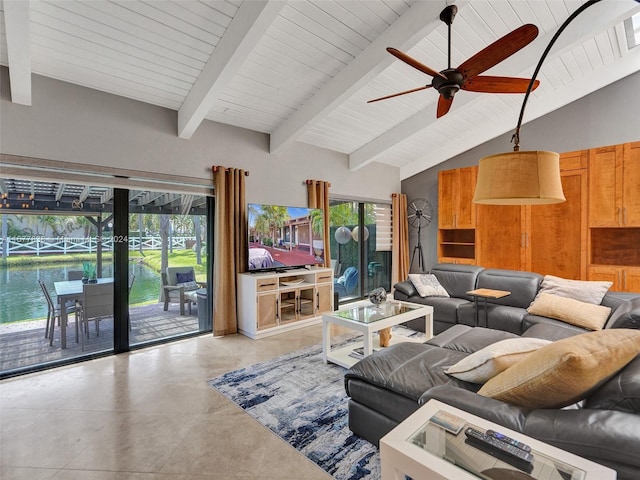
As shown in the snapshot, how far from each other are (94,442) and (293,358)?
1777 mm

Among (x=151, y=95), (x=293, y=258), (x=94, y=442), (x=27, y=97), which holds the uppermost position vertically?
(x=151, y=95)

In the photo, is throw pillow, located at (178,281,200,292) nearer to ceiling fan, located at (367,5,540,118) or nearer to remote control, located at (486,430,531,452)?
ceiling fan, located at (367,5,540,118)

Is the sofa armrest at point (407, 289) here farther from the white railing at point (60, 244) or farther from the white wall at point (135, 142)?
the white railing at point (60, 244)

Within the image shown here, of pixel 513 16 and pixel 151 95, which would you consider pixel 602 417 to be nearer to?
pixel 513 16

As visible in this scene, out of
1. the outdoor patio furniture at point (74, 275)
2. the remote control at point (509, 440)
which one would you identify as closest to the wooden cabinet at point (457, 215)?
the remote control at point (509, 440)

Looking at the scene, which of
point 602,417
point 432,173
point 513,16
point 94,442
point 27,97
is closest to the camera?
point 602,417

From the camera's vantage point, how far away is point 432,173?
6602 mm

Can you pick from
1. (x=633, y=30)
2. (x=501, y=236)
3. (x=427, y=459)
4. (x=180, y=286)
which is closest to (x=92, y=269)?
(x=180, y=286)

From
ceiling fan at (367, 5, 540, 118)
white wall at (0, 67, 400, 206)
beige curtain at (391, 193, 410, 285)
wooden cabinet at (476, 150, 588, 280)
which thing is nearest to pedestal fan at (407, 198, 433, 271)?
beige curtain at (391, 193, 410, 285)

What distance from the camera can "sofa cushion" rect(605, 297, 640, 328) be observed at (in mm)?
2473

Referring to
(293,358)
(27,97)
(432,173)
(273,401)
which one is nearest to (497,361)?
(273,401)

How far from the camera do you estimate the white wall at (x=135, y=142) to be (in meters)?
3.02

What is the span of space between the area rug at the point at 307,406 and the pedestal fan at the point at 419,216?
12.8 ft

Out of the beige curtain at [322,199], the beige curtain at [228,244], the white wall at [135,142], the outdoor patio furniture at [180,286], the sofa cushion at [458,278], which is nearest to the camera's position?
the white wall at [135,142]
